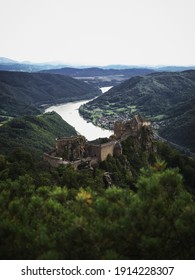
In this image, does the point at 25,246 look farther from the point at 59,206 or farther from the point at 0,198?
the point at 0,198

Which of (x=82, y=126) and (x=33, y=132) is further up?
(x=33, y=132)

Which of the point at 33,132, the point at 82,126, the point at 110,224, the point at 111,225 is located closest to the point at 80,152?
the point at 110,224

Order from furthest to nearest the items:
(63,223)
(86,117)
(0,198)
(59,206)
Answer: (86,117) → (0,198) → (59,206) → (63,223)

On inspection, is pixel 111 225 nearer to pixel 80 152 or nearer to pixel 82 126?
pixel 80 152

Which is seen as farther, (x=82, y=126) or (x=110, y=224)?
(x=82, y=126)

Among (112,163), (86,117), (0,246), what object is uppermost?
(0,246)

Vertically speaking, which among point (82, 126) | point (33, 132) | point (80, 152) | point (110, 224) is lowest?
A: point (82, 126)

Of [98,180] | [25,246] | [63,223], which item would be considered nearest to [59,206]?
[63,223]

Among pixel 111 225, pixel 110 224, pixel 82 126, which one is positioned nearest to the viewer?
pixel 111 225

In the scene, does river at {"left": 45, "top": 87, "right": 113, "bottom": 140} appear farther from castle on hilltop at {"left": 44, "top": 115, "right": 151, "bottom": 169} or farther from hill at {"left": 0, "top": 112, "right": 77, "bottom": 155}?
castle on hilltop at {"left": 44, "top": 115, "right": 151, "bottom": 169}
